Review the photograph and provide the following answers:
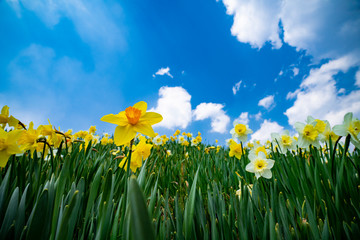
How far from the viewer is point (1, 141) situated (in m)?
1.12

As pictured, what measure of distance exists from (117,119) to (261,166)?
4.65 feet

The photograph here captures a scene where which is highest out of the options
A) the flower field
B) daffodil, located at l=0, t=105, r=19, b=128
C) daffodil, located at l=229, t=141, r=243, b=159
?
daffodil, located at l=229, t=141, r=243, b=159

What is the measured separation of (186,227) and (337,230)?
2.94ft

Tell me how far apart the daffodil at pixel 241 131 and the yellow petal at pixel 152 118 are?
61.9 inches

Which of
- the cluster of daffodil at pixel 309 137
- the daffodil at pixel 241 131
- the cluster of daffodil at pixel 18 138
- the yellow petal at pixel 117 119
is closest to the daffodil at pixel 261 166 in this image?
the cluster of daffodil at pixel 309 137

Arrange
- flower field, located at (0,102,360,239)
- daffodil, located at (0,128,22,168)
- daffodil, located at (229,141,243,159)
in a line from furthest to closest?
daffodil, located at (229,141,243,159) → daffodil, located at (0,128,22,168) → flower field, located at (0,102,360,239)

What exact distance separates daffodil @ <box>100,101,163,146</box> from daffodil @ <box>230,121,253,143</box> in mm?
1581

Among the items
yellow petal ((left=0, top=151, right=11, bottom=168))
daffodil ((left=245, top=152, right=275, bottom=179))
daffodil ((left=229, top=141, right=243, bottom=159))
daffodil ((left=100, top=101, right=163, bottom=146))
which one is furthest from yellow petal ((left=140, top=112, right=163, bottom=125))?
daffodil ((left=229, top=141, right=243, bottom=159))

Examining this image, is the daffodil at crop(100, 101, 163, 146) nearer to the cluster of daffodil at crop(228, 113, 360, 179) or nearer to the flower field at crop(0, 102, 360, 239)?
the flower field at crop(0, 102, 360, 239)

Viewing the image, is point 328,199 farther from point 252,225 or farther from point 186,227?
point 186,227

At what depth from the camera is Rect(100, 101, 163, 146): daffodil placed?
919mm

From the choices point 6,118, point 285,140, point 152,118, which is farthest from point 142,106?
point 285,140

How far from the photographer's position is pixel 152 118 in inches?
38.6

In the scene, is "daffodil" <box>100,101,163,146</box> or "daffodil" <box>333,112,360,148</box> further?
"daffodil" <box>333,112,360,148</box>
